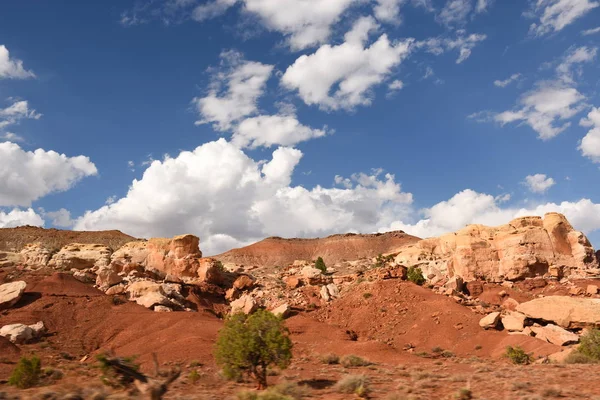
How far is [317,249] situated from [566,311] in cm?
10309

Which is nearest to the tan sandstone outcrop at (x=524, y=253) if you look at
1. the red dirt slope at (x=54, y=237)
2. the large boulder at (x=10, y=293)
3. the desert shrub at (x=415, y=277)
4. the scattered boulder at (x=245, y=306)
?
the desert shrub at (x=415, y=277)

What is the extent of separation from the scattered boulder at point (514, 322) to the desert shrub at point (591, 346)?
603 cm

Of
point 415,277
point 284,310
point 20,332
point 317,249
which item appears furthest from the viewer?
point 317,249

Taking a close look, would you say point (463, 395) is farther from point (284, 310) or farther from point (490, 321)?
point (284, 310)

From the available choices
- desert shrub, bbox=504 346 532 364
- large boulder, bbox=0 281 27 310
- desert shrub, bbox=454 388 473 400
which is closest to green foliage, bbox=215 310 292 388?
desert shrub, bbox=454 388 473 400

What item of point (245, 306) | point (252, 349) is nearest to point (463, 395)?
point (252, 349)

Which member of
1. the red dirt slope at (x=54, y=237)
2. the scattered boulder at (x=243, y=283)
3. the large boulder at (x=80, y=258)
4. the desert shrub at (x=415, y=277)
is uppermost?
the red dirt slope at (x=54, y=237)

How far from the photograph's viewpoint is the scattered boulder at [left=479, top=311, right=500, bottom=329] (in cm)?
3278

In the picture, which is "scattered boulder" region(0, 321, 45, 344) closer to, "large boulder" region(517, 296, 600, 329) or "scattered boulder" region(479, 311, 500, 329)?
"scattered boulder" region(479, 311, 500, 329)

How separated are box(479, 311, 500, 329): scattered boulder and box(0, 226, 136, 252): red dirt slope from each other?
7217 cm

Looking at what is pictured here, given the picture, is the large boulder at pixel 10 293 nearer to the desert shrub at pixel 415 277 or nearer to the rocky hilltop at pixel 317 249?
the desert shrub at pixel 415 277

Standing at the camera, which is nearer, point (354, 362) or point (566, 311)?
point (354, 362)

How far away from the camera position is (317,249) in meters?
134

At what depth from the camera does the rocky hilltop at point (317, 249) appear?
125 meters
